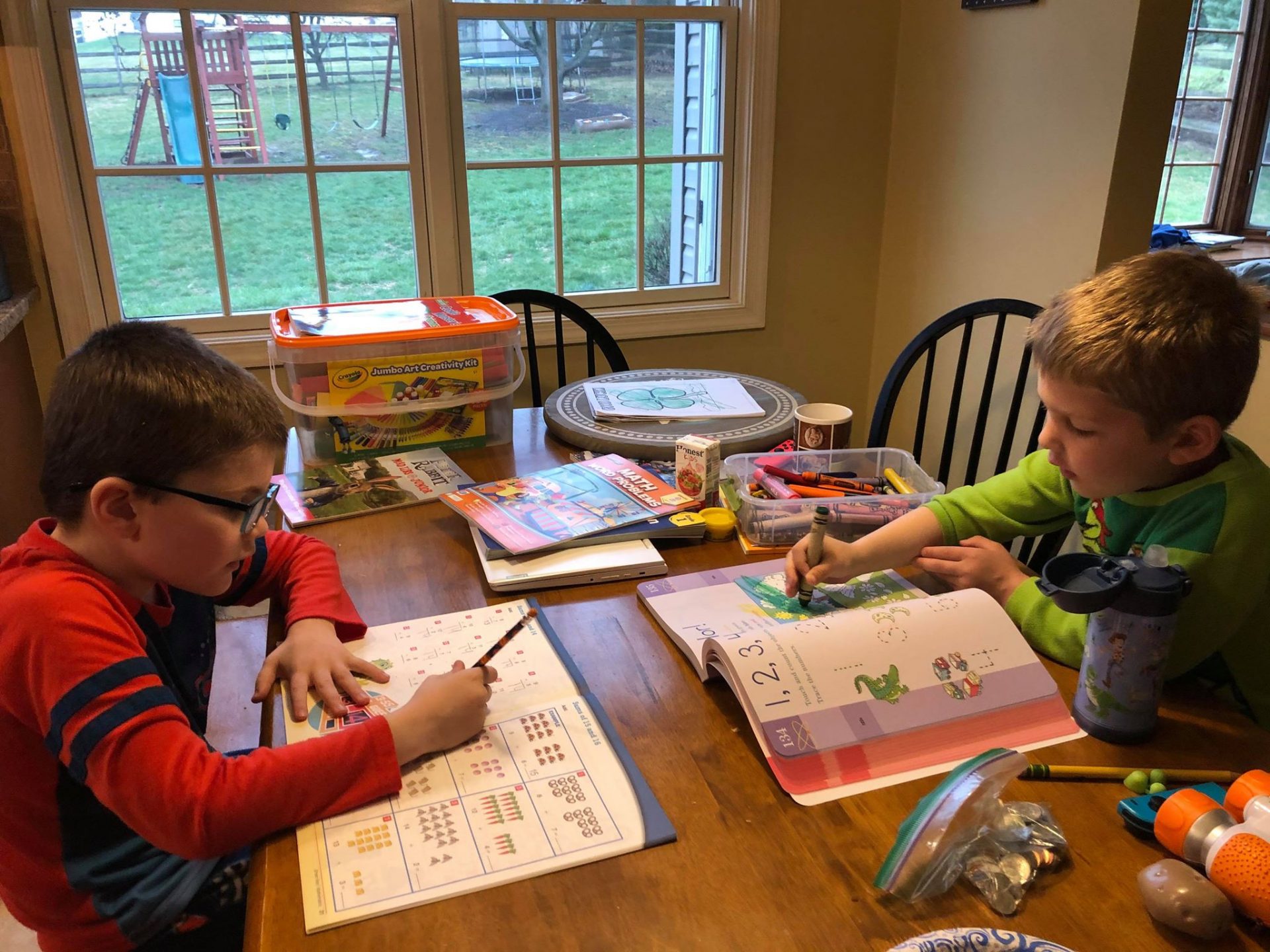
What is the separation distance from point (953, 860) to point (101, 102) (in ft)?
8.40

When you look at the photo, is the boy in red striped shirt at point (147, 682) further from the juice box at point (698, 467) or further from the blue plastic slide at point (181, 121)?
the blue plastic slide at point (181, 121)

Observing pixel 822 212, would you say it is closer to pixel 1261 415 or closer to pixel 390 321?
pixel 1261 415

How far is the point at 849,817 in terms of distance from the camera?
819 mm

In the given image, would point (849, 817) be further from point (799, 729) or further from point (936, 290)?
point (936, 290)

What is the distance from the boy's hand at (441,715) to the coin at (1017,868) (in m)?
0.47

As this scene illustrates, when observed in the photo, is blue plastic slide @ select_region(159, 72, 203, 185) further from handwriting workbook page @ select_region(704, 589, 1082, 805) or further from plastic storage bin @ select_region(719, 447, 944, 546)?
handwriting workbook page @ select_region(704, 589, 1082, 805)

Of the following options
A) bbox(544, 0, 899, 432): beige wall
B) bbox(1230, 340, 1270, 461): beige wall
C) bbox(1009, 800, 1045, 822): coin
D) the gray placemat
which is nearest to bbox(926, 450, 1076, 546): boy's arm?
the gray placemat

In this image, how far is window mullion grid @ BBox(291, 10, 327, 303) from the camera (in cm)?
240

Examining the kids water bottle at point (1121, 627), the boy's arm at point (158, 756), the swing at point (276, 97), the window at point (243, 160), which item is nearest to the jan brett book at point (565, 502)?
the boy's arm at point (158, 756)

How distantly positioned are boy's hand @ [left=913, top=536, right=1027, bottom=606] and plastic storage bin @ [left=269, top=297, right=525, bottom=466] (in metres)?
0.85

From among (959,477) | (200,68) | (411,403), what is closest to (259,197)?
(200,68)

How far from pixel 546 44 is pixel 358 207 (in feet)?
2.26

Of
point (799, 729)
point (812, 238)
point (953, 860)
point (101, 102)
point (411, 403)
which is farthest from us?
point (812, 238)

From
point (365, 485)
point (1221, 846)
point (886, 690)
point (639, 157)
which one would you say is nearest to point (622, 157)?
point (639, 157)
